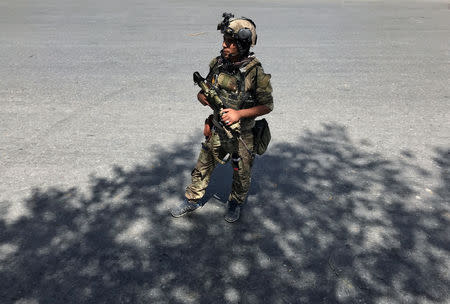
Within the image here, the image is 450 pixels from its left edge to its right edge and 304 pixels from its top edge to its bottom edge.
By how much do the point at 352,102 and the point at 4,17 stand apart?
10898 millimetres

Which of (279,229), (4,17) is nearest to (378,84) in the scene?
(279,229)

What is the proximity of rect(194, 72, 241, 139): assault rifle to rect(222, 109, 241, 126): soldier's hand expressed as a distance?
1.2 inches

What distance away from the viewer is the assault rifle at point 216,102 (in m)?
2.82

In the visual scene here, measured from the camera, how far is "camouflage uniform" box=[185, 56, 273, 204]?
2844 mm

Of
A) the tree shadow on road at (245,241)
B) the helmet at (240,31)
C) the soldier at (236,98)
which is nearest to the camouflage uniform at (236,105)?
the soldier at (236,98)

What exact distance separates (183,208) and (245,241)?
68cm

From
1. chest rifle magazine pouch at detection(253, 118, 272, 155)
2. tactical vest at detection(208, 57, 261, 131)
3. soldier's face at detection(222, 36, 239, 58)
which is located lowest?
chest rifle magazine pouch at detection(253, 118, 272, 155)

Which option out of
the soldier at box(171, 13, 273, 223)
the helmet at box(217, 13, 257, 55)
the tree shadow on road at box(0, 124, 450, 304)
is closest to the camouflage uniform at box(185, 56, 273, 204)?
the soldier at box(171, 13, 273, 223)

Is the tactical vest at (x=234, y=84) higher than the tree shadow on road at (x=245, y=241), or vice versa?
the tactical vest at (x=234, y=84)

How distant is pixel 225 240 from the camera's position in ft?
10.6

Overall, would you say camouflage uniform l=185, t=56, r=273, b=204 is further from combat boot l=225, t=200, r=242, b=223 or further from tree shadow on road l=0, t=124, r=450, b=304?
tree shadow on road l=0, t=124, r=450, b=304

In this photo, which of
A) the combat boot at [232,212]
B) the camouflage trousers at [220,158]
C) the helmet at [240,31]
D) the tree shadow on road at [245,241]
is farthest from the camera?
the combat boot at [232,212]

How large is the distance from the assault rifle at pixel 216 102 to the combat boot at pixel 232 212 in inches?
30.8

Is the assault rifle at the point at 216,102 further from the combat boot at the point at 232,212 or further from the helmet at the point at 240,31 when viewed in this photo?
the combat boot at the point at 232,212
